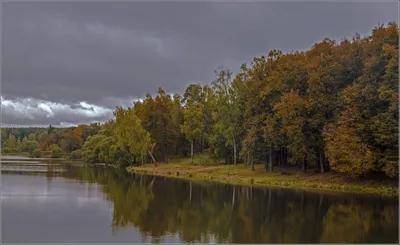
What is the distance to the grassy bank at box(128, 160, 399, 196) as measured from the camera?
137 feet

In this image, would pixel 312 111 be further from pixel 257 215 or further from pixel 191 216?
pixel 191 216

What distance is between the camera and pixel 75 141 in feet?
436

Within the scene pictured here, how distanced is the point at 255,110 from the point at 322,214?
2692 cm

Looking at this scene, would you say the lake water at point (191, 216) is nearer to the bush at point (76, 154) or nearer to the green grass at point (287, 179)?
the green grass at point (287, 179)

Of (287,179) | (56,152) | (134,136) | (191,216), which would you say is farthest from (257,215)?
(56,152)

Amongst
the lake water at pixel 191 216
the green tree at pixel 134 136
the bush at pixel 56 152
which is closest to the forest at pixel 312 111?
the green tree at pixel 134 136

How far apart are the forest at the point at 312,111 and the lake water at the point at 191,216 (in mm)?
5760

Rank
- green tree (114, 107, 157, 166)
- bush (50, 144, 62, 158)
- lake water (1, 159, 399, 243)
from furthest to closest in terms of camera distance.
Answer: bush (50, 144, 62, 158), green tree (114, 107, 157, 166), lake water (1, 159, 399, 243)

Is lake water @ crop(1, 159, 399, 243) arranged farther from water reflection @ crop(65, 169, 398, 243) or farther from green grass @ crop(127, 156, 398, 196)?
green grass @ crop(127, 156, 398, 196)

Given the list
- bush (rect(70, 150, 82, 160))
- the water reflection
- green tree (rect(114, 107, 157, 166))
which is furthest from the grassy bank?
bush (rect(70, 150, 82, 160))

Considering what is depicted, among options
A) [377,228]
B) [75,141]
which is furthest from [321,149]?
[75,141]

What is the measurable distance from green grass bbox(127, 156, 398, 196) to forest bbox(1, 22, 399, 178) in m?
1.48

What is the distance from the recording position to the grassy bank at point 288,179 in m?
41.7

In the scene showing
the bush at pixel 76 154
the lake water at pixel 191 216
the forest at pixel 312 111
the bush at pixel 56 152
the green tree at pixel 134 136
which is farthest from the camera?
the bush at pixel 56 152
